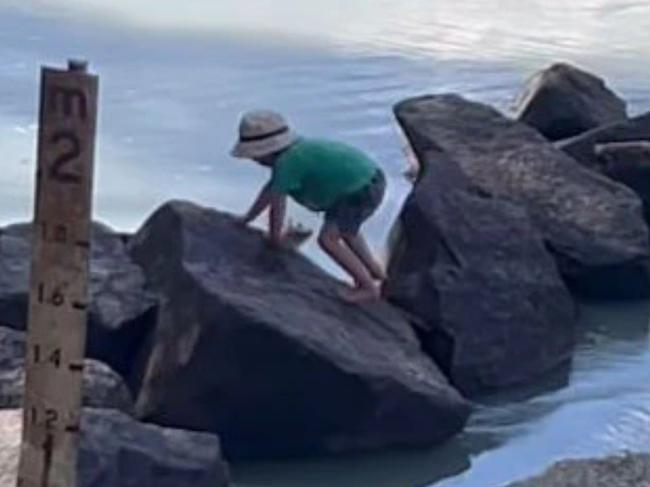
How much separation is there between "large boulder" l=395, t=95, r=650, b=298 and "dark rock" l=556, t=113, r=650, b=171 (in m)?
0.44

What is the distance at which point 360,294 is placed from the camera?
6.84m

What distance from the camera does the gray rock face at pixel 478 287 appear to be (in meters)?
7.02

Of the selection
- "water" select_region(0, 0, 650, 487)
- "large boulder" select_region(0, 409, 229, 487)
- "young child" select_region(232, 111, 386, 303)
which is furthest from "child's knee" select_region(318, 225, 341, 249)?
"large boulder" select_region(0, 409, 229, 487)

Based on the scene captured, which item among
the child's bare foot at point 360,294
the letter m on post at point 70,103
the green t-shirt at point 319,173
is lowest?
the child's bare foot at point 360,294

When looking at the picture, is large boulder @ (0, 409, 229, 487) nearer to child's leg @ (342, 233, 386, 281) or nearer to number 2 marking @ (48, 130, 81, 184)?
child's leg @ (342, 233, 386, 281)

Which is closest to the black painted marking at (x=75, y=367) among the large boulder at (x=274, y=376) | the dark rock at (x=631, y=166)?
the large boulder at (x=274, y=376)

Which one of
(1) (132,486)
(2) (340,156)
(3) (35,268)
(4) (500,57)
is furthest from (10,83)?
(3) (35,268)

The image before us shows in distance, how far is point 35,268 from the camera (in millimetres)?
3232

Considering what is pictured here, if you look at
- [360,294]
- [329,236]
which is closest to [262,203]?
[329,236]

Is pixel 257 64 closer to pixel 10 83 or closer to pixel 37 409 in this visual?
pixel 10 83

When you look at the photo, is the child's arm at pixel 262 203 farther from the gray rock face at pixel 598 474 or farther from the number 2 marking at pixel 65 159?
the number 2 marking at pixel 65 159

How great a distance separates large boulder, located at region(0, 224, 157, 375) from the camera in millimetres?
6602

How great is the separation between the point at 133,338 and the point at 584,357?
5.27 ft

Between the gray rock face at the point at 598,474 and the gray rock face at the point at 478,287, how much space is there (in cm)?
120
